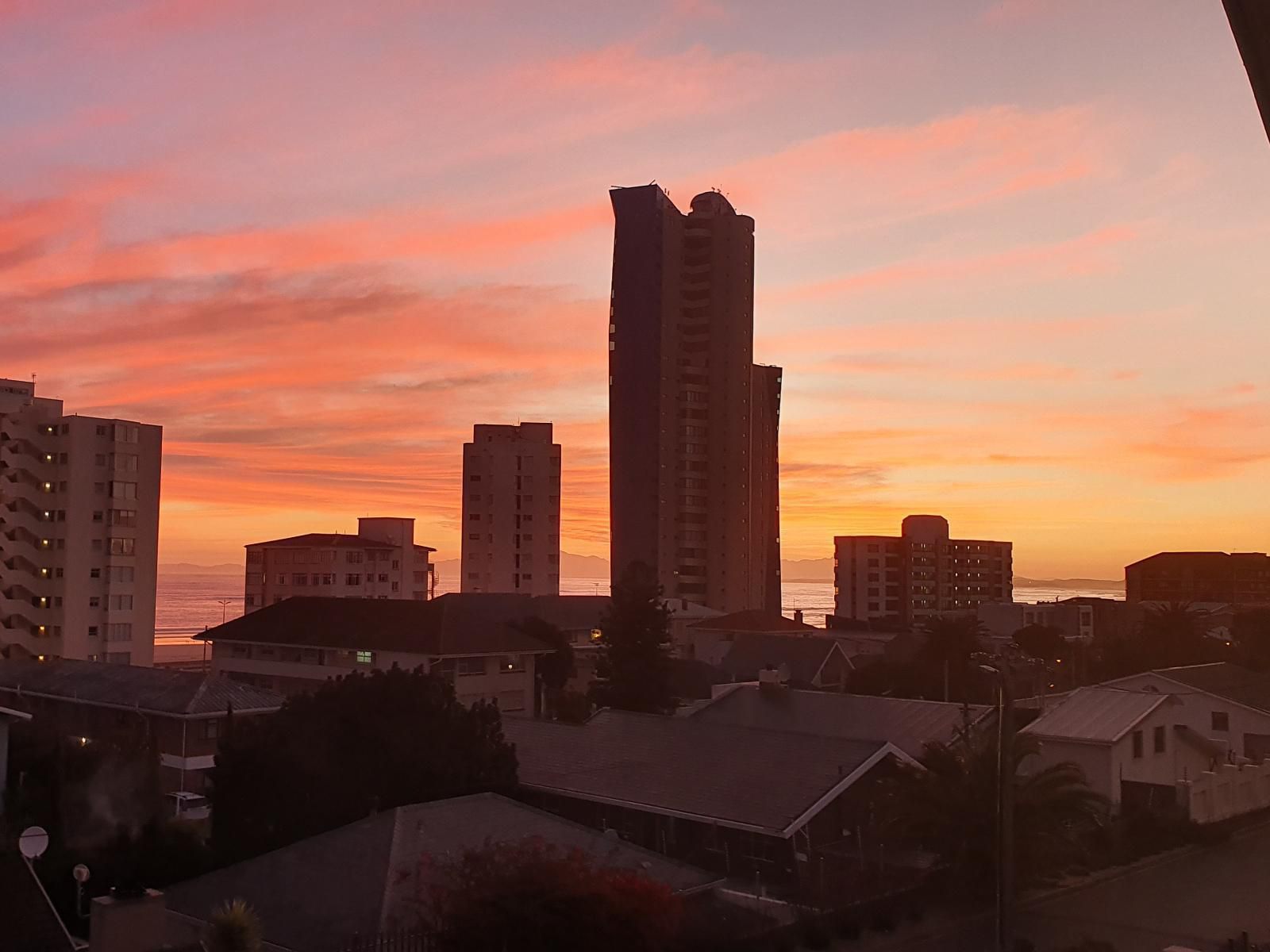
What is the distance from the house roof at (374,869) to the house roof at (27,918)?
434 cm

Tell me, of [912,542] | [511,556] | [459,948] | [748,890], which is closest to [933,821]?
[748,890]

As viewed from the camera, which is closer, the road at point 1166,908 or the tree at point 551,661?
the road at point 1166,908

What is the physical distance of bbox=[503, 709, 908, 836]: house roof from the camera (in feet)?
94.2

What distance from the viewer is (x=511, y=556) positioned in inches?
5482

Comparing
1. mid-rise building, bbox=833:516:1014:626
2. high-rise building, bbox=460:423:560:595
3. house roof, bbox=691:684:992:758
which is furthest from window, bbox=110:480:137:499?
mid-rise building, bbox=833:516:1014:626

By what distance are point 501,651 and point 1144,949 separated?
4360 cm

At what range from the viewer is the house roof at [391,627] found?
62562 millimetres

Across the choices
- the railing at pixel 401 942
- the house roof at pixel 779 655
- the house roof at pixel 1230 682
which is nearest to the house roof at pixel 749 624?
the house roof at pixel 779 655

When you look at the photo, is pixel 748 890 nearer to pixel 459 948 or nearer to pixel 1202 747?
pixel 459 948

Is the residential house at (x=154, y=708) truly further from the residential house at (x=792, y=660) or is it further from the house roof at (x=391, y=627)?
the residential house at (x=792, y=660)

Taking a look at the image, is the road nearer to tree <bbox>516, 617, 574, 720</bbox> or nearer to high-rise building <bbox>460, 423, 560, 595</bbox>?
tree <bbox>516, 617, 574, 720</bbox>

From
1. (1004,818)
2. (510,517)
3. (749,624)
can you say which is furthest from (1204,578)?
(1004,818)

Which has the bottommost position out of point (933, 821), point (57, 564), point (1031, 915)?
point (1031, 915)

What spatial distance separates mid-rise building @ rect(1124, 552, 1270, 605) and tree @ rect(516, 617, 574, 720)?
129097mm
